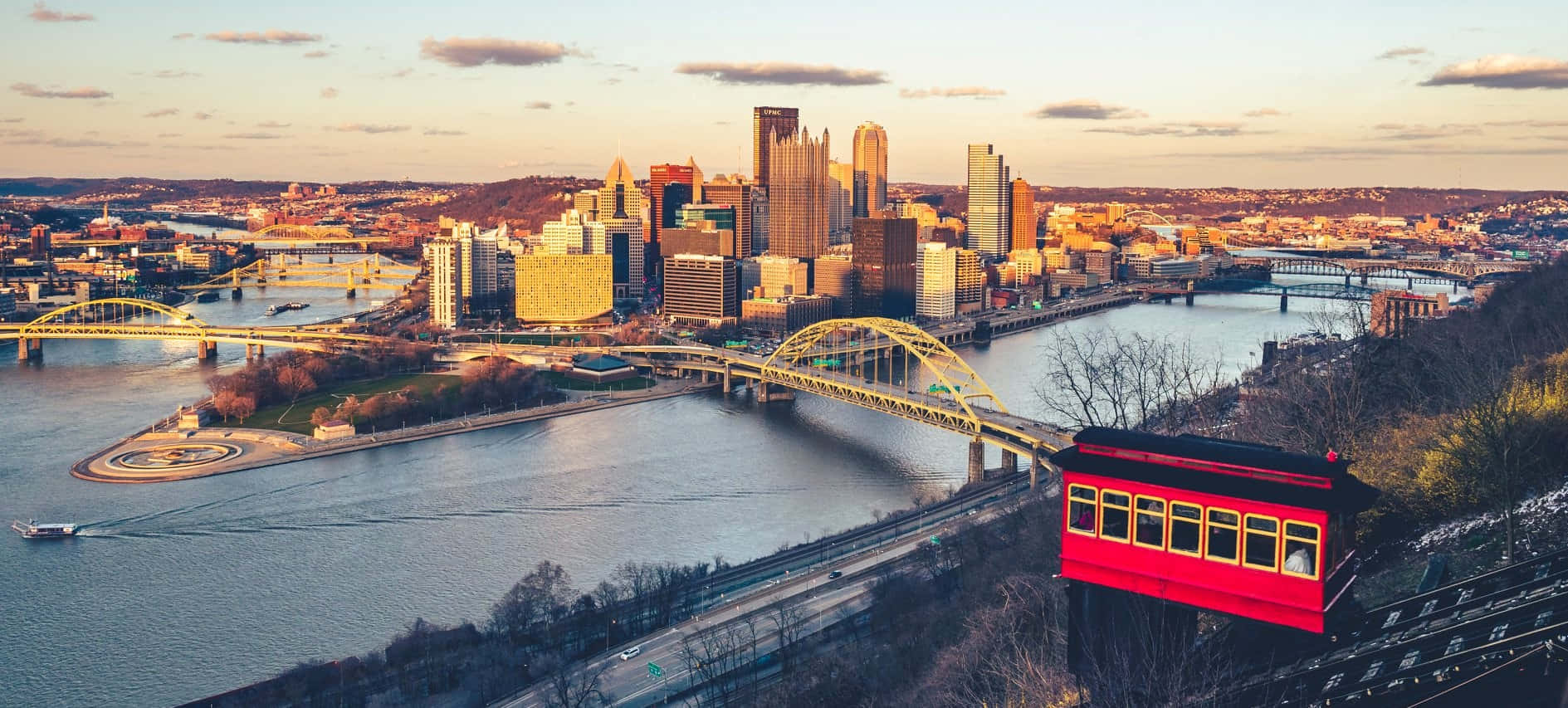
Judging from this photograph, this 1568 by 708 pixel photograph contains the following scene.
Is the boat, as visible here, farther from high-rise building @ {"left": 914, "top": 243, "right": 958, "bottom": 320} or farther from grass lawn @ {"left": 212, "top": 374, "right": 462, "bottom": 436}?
high-rise building @ {"left": 914, "top": 243, "right": 958, "bottom": 320}

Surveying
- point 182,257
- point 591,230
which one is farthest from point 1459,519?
point 182,257

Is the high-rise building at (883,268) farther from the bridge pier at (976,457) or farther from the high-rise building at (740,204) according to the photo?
the bridge pier at (976,457)

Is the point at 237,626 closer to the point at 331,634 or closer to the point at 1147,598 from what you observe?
the point at 331,634

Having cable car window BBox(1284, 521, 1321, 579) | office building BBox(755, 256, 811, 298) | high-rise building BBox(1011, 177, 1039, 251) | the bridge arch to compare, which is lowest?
the bridge arch

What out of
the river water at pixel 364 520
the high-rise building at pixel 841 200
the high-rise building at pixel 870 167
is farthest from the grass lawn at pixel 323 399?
the high-rise building at pixel 870 167

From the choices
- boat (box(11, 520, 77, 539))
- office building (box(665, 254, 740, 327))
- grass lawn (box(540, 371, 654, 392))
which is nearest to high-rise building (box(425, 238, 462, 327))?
office building (box(665, 254, 740, 327))

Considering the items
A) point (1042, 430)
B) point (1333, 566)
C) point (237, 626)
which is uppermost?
point (1333, 566)

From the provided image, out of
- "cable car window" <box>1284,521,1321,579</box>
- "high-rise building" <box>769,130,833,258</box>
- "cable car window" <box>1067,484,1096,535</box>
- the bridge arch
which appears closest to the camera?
"cable car window" <box>1284,521,1321,579</box>

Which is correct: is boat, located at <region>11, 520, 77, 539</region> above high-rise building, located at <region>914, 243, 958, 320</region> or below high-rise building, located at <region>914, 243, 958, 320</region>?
below
